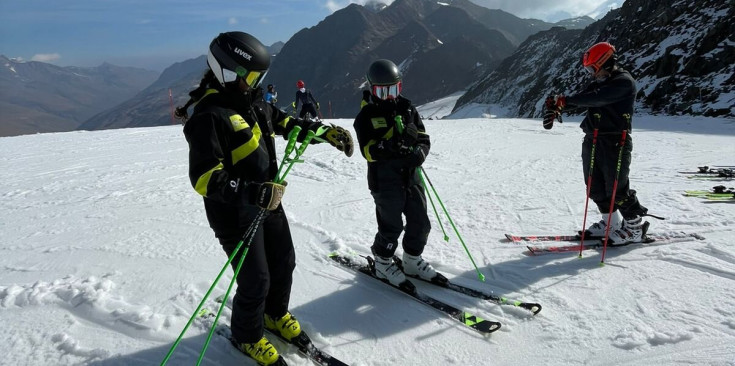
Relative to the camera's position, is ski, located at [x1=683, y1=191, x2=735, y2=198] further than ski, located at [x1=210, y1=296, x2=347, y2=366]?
Yes

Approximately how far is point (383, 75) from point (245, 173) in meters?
1.72

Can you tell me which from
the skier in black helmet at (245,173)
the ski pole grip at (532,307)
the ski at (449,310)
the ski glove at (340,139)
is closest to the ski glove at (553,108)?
the ski pole grip at (532,307)

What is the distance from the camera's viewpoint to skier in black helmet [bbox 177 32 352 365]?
247cm

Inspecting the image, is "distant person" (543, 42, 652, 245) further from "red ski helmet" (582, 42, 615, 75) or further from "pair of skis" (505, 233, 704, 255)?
"pair of skis" (505, 233, 704, 255)

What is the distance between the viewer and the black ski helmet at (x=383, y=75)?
3.77 metres

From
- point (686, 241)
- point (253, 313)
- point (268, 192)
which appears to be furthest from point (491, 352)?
point (686, 241)

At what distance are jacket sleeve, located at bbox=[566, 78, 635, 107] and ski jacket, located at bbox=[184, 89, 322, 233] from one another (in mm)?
3541

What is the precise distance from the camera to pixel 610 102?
175 inches

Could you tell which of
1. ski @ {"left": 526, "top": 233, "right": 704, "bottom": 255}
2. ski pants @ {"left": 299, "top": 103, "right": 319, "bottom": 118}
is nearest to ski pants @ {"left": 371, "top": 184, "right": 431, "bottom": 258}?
ski @ {"left": 526, "top": 233, "right": 704, "bottom": 255}

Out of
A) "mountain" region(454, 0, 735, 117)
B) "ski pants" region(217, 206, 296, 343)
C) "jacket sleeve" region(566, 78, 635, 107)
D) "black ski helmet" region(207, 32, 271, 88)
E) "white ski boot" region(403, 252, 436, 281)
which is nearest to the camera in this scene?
"black ski helmet" region(207, 32, 271, 88)

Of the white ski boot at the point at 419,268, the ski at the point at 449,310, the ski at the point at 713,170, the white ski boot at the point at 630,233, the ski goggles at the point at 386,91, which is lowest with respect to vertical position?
the ski at the point at 449,310

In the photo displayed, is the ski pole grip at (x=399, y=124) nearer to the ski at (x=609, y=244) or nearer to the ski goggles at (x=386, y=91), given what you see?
the ski goggles at (x=386, y=91)

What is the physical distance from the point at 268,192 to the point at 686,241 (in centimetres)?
526

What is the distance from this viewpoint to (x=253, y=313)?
2.97 m
